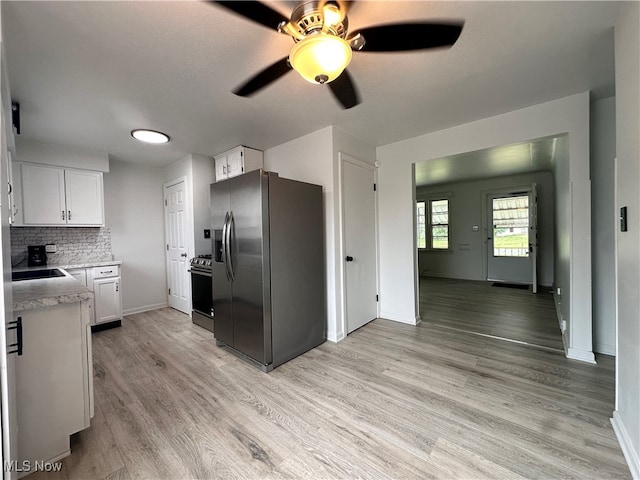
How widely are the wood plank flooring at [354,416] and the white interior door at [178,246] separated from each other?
140 centimetres

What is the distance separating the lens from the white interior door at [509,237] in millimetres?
5500

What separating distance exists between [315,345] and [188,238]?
2509 mm

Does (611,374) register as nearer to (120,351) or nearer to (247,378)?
(247,378)

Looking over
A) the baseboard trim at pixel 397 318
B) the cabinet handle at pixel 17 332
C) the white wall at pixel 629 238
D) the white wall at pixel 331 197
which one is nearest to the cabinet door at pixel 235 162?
the white wall at pixel 331 197

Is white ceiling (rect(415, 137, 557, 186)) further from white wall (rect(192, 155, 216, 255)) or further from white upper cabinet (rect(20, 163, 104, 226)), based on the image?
white upper cabinet (rect(20, 163, 104, 226))

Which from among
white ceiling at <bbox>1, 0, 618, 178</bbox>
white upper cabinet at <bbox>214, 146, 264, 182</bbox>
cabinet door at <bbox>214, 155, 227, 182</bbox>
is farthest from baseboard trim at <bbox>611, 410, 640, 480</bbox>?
cabinet door at <bbox>214, 155, 227, 182</bbox>

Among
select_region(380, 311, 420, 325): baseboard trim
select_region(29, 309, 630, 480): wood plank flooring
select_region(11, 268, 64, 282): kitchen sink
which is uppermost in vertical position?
select_region(11, 268, 64, 282): kitchen sink

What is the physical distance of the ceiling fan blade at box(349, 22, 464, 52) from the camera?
1226mm

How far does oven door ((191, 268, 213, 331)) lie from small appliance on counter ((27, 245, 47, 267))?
5.95ft

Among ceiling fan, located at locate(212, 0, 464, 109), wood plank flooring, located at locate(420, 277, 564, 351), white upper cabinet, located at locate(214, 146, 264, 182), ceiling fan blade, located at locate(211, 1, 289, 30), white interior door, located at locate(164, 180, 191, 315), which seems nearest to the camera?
ceiling fan blade, located at locate(211, 1, 289, 30)

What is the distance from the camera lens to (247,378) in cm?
223

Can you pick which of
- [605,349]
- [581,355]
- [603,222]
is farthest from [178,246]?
[605,349]

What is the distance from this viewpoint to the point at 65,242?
141 inches

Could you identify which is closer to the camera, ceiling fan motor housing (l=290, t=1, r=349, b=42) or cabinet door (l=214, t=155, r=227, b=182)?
ceiling fan motor housing (l=290, t=1, r=349, b=42)
